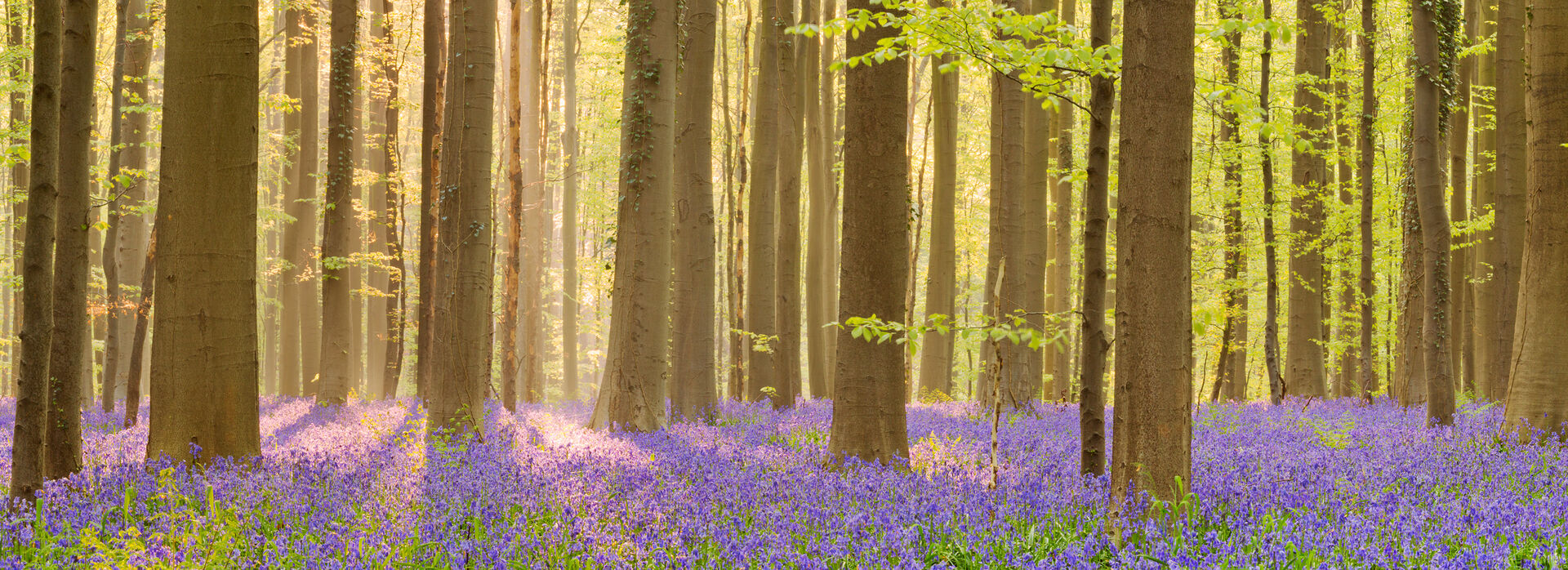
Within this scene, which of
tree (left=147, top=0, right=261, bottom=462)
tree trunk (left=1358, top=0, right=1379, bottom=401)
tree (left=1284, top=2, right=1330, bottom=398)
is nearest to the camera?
tree (left=147, top=0, right=261, bottom=462)

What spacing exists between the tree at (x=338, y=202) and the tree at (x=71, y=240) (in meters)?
8.73

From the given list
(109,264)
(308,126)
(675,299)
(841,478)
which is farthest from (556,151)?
(841,478)

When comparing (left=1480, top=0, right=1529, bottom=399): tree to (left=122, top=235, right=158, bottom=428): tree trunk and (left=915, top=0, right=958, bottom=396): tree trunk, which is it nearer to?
(left=915, top=0, right=958, bottom=396): tree trunk

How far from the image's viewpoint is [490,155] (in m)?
10.9

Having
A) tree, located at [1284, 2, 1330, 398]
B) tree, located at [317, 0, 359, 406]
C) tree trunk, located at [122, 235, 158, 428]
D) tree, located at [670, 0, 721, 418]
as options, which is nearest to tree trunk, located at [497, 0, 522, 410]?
tree, located at [317, 0, 359, 406]

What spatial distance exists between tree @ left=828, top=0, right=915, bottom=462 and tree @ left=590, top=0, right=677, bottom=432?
393cm

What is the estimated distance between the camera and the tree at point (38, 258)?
5.68m

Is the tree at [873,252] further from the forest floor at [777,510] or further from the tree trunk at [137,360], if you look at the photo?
the tree trunk at [137,360]

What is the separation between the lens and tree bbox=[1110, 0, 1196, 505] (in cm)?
499

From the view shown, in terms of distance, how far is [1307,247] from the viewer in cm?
1731

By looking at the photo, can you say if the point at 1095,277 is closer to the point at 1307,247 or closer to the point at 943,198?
the point at 943,198

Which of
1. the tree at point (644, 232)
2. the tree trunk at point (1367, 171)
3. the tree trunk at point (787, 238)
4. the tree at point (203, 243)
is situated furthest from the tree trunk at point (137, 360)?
the tree trunk at point (1367, 171)

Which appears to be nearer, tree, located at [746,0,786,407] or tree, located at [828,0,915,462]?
tree, located at [828,0,915,462]

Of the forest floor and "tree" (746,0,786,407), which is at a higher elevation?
"tree" (746,0,786,407)
